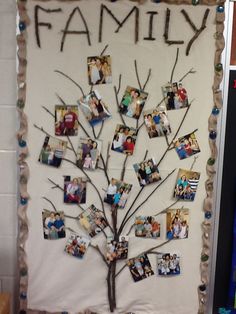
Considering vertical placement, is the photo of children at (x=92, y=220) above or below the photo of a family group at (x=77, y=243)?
above

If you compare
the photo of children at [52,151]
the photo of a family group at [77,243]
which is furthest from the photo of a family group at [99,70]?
the photo of a family group at [77,243]

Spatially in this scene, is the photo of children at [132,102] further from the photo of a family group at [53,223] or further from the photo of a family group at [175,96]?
the photo of a family group at [53,223]

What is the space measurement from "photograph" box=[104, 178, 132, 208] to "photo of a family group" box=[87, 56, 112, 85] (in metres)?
0.37

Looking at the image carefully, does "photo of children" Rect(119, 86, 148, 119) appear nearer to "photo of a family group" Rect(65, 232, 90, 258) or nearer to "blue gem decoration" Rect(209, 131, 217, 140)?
"blue gem decoration" Rect(209, 131, 217, 140)

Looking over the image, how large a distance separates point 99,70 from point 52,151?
342mm

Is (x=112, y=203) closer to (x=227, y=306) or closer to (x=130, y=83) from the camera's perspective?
(x=130, y=83)

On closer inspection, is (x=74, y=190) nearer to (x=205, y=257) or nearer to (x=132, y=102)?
(x=132, y=102)

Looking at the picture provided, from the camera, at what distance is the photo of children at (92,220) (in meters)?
1.35

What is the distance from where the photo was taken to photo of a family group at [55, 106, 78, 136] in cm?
131

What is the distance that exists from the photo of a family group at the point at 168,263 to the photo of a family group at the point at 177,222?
0.08m

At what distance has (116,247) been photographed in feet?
4.48

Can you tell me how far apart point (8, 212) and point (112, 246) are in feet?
1.40

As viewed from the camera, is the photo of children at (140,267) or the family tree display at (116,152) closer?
the family tree display at (116,152)

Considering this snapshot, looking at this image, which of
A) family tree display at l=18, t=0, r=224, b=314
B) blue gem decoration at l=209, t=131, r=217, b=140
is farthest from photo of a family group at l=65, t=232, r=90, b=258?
blue gem decoration at l=209, t=131, r=217, b=140
